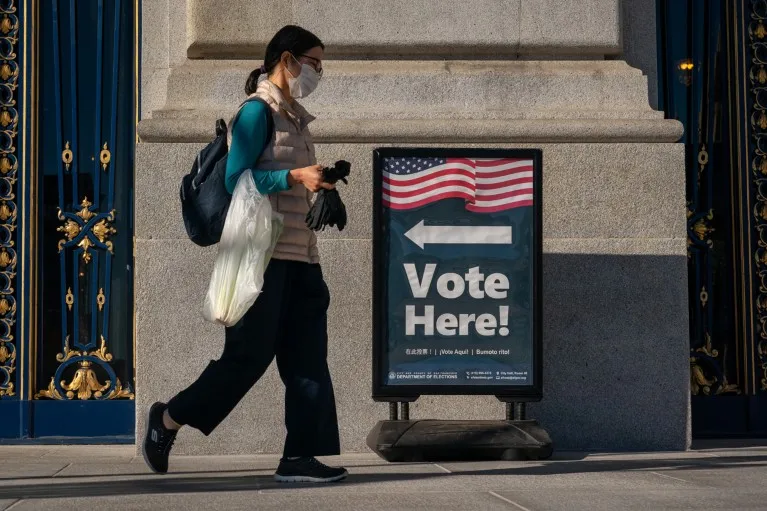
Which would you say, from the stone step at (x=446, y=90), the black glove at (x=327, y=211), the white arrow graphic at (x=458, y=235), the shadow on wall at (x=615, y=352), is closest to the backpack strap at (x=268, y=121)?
the black glove at (x=327, y=211)

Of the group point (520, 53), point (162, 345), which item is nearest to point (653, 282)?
point (520, 53)

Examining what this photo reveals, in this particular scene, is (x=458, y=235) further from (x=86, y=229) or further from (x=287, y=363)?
(x=86, y=229)

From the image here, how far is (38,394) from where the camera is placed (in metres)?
8.09

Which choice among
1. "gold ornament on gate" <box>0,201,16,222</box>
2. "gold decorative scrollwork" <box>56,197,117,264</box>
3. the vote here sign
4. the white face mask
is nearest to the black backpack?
the white face mask

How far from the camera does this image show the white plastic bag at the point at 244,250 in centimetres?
559

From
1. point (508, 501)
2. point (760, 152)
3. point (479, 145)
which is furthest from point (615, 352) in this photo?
point (508, 501)

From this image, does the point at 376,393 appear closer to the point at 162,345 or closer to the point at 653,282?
the point at 162,345

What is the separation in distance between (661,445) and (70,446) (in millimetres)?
3587

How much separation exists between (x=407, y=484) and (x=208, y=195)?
1.55 m

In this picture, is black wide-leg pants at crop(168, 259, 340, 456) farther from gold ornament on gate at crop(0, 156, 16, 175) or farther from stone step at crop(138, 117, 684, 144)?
gold ornament on gate at crop(0, 156, 16, 175)

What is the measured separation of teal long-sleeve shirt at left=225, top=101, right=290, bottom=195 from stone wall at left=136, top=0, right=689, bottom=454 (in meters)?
1.68

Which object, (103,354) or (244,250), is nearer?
(244,250)

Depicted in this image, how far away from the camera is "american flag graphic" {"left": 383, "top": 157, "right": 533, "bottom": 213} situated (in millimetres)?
6797

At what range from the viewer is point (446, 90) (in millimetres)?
7594
